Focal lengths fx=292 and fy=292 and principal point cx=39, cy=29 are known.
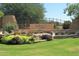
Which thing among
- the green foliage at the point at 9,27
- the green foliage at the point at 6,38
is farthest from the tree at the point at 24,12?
the green foliage at the point at 6,38

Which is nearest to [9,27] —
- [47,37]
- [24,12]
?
[24,12]

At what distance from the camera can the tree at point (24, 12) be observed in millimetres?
9458

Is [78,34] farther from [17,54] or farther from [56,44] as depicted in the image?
[17,54]

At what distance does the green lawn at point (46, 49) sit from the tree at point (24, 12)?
0.87 metres

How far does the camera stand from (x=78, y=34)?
9.55 meters

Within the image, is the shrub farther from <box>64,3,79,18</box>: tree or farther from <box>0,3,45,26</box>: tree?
<box>64,3,79,18</box>: tree

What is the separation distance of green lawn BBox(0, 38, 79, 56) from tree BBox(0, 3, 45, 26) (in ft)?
2.86

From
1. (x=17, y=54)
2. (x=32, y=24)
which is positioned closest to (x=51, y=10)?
(x=32, y=24)

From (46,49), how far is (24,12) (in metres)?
1.68

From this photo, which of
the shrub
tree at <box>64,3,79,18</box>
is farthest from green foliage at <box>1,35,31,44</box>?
tree at <box>64,3,79,18</box>

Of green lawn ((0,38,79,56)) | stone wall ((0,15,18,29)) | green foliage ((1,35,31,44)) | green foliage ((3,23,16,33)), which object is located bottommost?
green lawn ((0,38,79,56))

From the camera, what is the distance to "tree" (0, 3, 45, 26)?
946 cm

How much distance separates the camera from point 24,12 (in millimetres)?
9734

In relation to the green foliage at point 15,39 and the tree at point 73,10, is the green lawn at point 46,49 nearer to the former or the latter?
the green foliage at point 15,39
